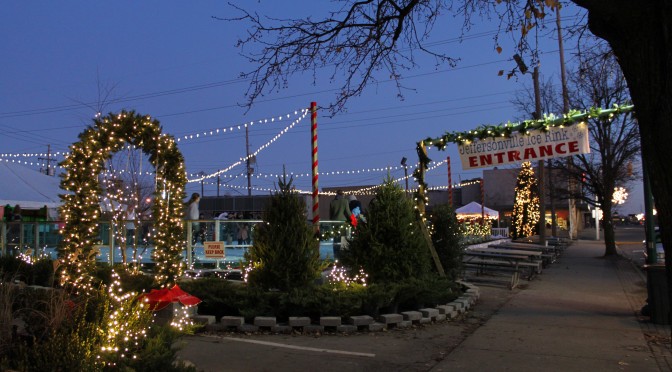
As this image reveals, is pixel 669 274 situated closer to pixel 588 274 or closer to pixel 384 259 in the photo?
pixel 384 259

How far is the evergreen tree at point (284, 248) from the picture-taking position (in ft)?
30.6

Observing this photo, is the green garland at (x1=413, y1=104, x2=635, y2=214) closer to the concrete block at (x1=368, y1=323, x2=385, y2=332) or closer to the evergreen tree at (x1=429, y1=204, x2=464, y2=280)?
the evergreen tree at (x1=429, y1=204, x2=464, y2=280)

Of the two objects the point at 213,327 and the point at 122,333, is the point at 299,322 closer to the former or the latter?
the point at 213,327

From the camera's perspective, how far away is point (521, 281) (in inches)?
601

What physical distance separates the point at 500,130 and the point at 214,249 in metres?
6.56

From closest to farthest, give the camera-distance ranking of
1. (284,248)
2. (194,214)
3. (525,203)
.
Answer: (284,248) < (194,214) < (525,203)

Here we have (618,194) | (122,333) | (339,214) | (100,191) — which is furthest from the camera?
(618,194)

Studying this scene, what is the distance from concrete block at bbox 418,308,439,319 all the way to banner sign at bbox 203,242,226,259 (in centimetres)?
575

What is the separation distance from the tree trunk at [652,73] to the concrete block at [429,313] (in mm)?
5498

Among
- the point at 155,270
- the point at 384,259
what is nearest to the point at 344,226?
the point at 384,259

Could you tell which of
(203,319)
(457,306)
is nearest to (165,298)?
(203,319)

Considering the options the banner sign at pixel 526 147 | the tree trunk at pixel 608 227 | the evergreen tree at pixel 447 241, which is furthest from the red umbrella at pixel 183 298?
the tree trunk at pixel 608 227

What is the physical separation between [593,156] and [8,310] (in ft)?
76.2

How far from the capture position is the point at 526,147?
11.4 meters
